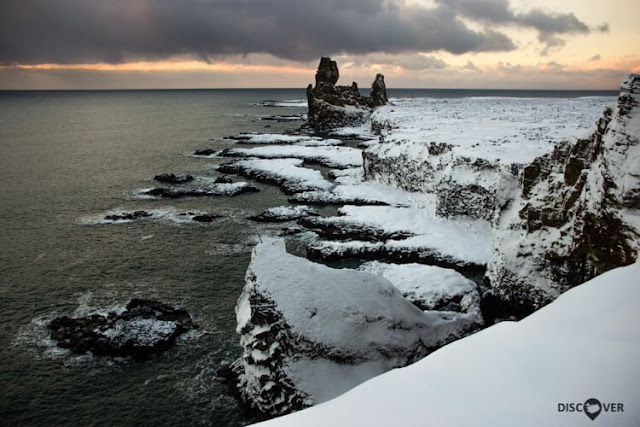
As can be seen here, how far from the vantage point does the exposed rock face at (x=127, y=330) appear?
72.6 ft

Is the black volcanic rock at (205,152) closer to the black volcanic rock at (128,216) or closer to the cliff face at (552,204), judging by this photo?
the black volcanic rock at (128,216)

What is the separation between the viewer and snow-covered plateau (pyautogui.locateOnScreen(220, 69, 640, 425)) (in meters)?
6.73

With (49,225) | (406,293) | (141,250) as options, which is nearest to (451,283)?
(406,293)

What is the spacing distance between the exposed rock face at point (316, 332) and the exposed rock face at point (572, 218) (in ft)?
21.8

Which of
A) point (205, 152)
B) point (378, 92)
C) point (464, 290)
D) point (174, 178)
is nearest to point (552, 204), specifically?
point (464, 290)

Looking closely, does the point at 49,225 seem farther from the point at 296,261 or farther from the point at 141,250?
the point at 296,261

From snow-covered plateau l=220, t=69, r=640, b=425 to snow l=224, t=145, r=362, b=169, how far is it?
842 inches

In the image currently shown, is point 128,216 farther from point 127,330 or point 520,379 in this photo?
point 520,379

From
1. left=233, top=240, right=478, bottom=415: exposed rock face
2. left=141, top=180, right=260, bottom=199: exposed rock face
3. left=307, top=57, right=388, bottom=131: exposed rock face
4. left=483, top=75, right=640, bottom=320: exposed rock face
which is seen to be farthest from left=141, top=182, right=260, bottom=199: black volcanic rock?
left=307, top=57, right=388, bottom=131: exposed rock face

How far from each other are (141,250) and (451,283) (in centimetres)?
2489

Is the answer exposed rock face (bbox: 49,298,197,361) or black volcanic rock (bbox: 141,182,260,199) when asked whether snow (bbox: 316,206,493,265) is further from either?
black volcanic rock (bbox: 141,182,260,199)

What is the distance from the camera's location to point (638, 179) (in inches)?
581

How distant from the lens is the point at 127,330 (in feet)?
76.2

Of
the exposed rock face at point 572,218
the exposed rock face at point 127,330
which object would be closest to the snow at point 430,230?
the exposed rock face at point 572,218
